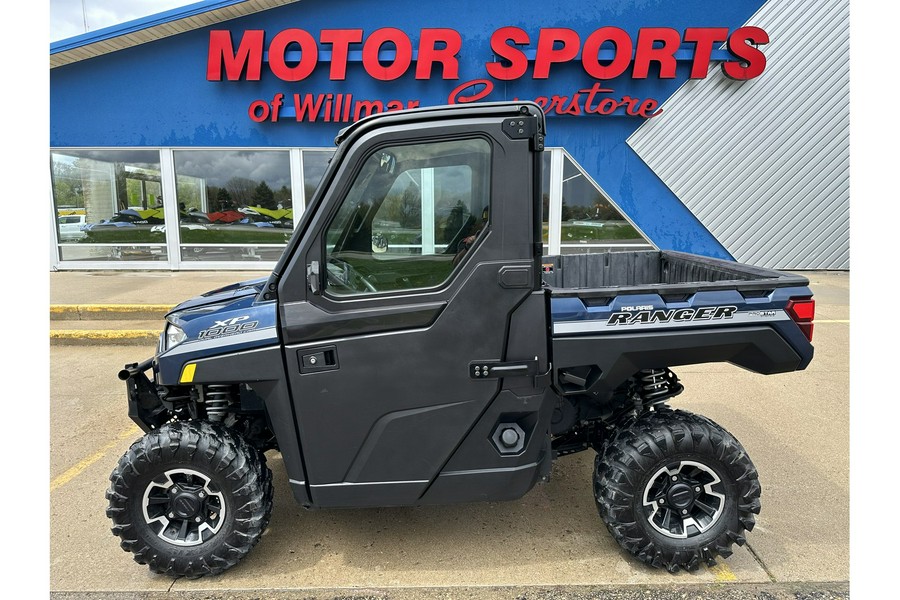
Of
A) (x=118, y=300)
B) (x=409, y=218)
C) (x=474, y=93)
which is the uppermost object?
(x=474, y=93)

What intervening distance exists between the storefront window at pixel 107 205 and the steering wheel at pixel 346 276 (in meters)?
11.1

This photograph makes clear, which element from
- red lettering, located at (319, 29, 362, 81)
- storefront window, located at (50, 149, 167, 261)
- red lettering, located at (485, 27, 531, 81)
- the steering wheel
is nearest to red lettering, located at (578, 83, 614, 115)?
red lettering, located at (485, 27, 531, 81)

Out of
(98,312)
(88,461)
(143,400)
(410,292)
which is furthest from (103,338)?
(410,292)

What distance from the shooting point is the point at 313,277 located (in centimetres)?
245

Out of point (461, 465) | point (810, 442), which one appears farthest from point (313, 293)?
point (810, 442)

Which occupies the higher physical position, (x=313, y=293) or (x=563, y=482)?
(x=313, y=293)

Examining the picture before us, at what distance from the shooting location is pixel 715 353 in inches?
Result: 107

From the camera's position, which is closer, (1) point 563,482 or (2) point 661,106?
(1) point 563,482

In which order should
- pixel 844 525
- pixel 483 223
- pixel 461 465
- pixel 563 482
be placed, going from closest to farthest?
A: pixel 483 223 → pixel 461 465 → pixel 844 525 → pixel 563 482

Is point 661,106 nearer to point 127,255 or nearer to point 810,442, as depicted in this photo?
point 810,442

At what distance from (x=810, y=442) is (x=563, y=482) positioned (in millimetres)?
2162

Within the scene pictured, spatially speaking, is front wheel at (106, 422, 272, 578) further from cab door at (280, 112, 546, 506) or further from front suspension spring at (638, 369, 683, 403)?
front suspension spring at (638, 369, 683, 403)

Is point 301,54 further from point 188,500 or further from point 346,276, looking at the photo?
point 188,500

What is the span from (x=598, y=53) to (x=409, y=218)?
391 inches
